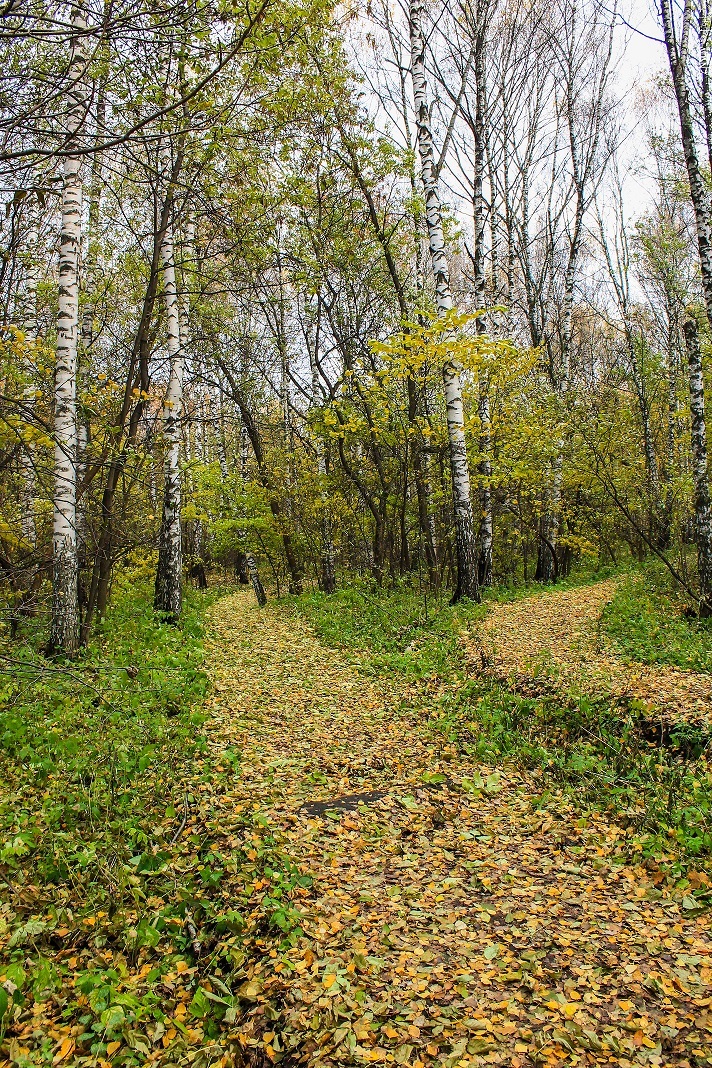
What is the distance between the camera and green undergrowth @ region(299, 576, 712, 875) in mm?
4340

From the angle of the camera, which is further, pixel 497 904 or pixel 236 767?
pixel 236 767

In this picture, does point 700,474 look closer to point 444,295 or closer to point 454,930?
point 444,295

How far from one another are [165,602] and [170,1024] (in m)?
8.86

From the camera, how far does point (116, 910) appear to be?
3.63m

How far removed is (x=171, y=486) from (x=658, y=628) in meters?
8.68

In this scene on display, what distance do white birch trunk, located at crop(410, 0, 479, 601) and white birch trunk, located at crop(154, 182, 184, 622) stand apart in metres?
5.03

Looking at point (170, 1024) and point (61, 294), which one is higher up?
point (61, 294)

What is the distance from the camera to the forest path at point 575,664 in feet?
19.4

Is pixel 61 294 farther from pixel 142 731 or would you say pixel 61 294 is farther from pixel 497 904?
pixel 497 904

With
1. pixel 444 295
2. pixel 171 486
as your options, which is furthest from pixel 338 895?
pixel 444 295

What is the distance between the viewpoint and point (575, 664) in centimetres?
734

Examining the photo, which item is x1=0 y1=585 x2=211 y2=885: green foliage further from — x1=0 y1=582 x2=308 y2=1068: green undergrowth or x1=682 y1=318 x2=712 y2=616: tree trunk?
x1=682 y1=318 x2=712 y2=616: tree trunk

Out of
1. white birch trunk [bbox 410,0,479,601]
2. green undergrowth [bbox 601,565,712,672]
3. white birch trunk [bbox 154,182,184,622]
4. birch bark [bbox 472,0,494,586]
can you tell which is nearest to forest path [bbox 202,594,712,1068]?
green undergrowth [bbox 601,565,712,672]

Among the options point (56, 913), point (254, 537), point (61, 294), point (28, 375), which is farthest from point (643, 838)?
point (254, 537)
